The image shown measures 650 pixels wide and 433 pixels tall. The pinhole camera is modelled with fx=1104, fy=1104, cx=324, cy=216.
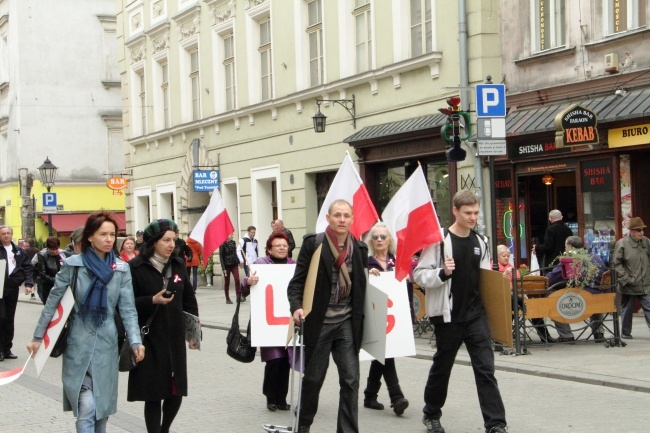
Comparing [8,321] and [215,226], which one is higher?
[215,226]

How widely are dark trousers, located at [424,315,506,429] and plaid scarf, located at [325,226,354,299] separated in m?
0.89

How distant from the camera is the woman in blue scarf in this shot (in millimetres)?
6914

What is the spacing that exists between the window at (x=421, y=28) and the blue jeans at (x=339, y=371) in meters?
13.1

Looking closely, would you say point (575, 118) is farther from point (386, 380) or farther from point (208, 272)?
point (208, 272)

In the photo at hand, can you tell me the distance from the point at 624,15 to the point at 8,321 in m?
9.92

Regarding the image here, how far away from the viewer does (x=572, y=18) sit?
17406mm

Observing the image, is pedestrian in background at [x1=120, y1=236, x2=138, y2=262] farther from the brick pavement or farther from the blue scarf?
the blue scarf

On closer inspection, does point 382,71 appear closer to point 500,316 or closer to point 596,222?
point 596,222

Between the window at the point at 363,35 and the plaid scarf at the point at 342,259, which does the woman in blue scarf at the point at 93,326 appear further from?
the window at the point at 363,35

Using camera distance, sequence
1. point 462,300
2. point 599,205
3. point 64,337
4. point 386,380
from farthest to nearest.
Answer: point 599,205
point 386,380
point 462,300
point 64,337

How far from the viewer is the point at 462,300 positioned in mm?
8094

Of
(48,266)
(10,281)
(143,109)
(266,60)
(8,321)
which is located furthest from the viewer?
(143,109)

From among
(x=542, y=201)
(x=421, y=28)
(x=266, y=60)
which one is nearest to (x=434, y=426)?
(x=542, y=201)

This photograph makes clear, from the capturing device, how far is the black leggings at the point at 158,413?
7.57 metres
